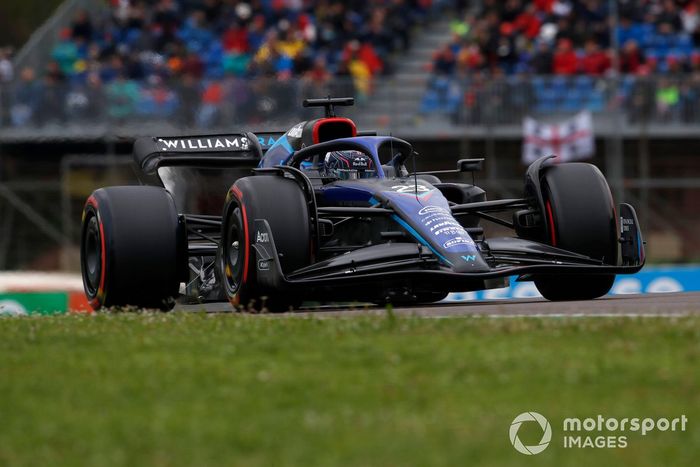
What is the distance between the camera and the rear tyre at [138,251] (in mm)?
11727

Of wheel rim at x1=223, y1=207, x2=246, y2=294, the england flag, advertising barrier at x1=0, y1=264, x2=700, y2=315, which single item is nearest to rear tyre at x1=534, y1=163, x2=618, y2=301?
wheel rim at x1=223, y1=207, x2=246, y2=294

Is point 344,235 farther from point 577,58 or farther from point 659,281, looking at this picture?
point 577,58

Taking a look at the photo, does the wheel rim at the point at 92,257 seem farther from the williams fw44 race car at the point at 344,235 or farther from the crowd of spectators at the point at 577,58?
the crowd of spectators at the point at 577,58

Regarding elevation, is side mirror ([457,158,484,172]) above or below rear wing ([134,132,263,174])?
below

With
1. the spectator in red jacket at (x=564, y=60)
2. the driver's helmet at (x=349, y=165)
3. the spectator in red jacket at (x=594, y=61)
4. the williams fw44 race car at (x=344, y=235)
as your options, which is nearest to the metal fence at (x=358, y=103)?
the spectator in red jacket at (x=564, y=60)

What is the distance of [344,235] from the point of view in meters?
11.8

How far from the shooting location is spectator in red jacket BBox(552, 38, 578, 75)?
24.0m

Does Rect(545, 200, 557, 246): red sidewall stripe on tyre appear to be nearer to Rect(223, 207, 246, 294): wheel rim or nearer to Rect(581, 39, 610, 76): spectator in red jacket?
Rect(223, 207, 246, 294): wheel rim

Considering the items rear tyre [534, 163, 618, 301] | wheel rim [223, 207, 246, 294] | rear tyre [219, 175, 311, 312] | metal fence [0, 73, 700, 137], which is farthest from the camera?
metal fence [0, 73, 700, 137]

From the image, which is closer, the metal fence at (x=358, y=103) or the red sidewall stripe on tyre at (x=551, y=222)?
the red sidewall stripe on tyre at (x=551, y=222)

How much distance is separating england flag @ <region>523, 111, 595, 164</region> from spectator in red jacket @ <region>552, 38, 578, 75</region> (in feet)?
3.64

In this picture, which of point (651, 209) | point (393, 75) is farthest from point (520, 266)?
point (393, 75)

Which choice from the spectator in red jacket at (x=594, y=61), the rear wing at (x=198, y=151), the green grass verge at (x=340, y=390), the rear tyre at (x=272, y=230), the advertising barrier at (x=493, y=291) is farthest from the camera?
the spectator in red jacket at (x=594, y=61)

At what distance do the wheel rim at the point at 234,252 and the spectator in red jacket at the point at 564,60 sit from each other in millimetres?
13295
